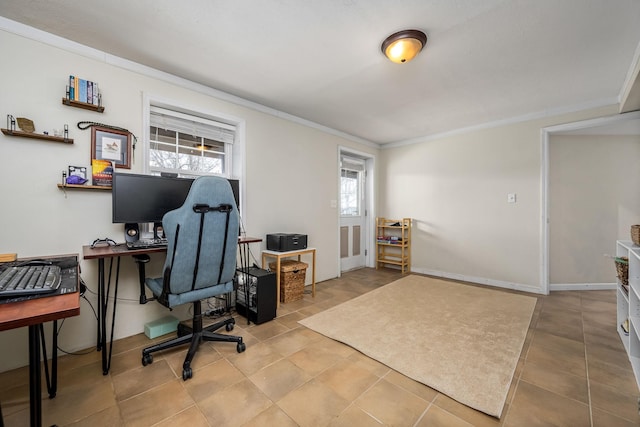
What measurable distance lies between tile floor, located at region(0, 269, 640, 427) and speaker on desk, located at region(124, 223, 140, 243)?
2.83ft

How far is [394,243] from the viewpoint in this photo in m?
4.73

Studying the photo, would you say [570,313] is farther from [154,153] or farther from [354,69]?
[154,153]

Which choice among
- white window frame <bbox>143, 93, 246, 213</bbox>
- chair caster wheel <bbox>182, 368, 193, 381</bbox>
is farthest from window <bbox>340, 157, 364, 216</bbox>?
chair caster wheel <bbox>182, 368, 193, 381</bbox>

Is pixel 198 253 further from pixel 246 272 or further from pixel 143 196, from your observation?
pixel 246 272

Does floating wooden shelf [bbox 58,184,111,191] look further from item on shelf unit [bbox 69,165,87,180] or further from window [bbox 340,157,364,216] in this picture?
window [bbox 340,157,364,216]

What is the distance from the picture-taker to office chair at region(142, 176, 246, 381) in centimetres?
174

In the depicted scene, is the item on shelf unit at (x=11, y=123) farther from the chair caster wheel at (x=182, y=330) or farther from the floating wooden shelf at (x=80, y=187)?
the chair caster wheel at (x=182, y=330)

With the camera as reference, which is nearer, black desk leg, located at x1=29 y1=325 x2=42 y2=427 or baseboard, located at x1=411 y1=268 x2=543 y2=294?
black desk leg, located at x1=29 y1=325 x2=42 y2=427

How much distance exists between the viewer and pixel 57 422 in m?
1.38

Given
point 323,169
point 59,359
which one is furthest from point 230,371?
Answer: point 323,169

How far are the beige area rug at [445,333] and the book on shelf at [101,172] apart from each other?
2.10 m

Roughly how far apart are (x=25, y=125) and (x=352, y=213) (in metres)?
4.13

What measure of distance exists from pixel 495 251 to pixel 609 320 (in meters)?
1.36

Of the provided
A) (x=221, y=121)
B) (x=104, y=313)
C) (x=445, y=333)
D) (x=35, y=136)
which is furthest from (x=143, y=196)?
(x=445, y=333)
